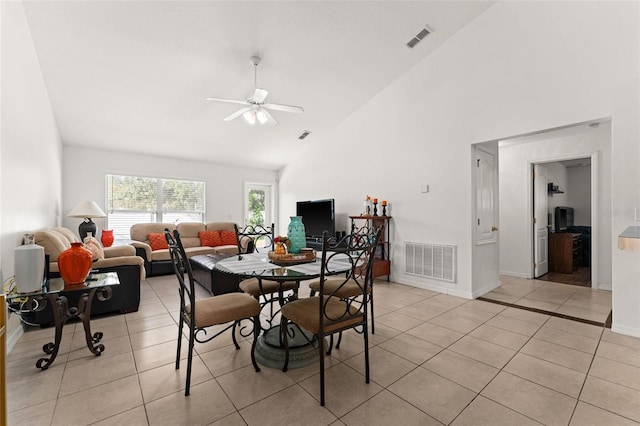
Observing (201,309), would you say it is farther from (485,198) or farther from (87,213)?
(87,213)

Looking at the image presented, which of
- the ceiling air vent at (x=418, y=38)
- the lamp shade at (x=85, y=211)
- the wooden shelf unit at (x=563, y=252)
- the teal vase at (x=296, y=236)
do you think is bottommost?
the wooden shelf unit at (x=563, y=252)

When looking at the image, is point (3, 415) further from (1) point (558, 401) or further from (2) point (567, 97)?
(2) point (567, 97)

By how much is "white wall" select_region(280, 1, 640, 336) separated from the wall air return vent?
0.10 metres

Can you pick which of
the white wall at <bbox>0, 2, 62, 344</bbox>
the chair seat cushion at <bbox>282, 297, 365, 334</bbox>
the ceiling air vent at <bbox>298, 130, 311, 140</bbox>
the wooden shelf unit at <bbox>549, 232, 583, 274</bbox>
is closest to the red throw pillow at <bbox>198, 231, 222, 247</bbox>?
the white wall at <bbox>0, 2, 62, 344</bbox>

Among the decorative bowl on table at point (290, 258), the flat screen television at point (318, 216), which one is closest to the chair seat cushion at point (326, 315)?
the decorative bowl on table at point (290, 258)

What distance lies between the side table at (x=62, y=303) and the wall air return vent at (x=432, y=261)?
3876mm

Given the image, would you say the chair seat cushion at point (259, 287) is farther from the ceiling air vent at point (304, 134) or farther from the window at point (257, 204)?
the window at point (257, 204)

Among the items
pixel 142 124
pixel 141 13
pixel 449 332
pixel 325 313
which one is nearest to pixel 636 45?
→ pixel 449 332

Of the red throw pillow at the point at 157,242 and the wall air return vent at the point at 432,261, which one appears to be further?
the red throw pillow at the point at 157,242

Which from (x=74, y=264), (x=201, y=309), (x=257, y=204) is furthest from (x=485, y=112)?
(x=257, y=204)

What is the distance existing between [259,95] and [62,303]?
270 centimetres

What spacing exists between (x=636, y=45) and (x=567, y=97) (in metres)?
0.60

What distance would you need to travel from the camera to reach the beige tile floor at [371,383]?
5.33 ft

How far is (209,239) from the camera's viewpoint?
6.41 metres
